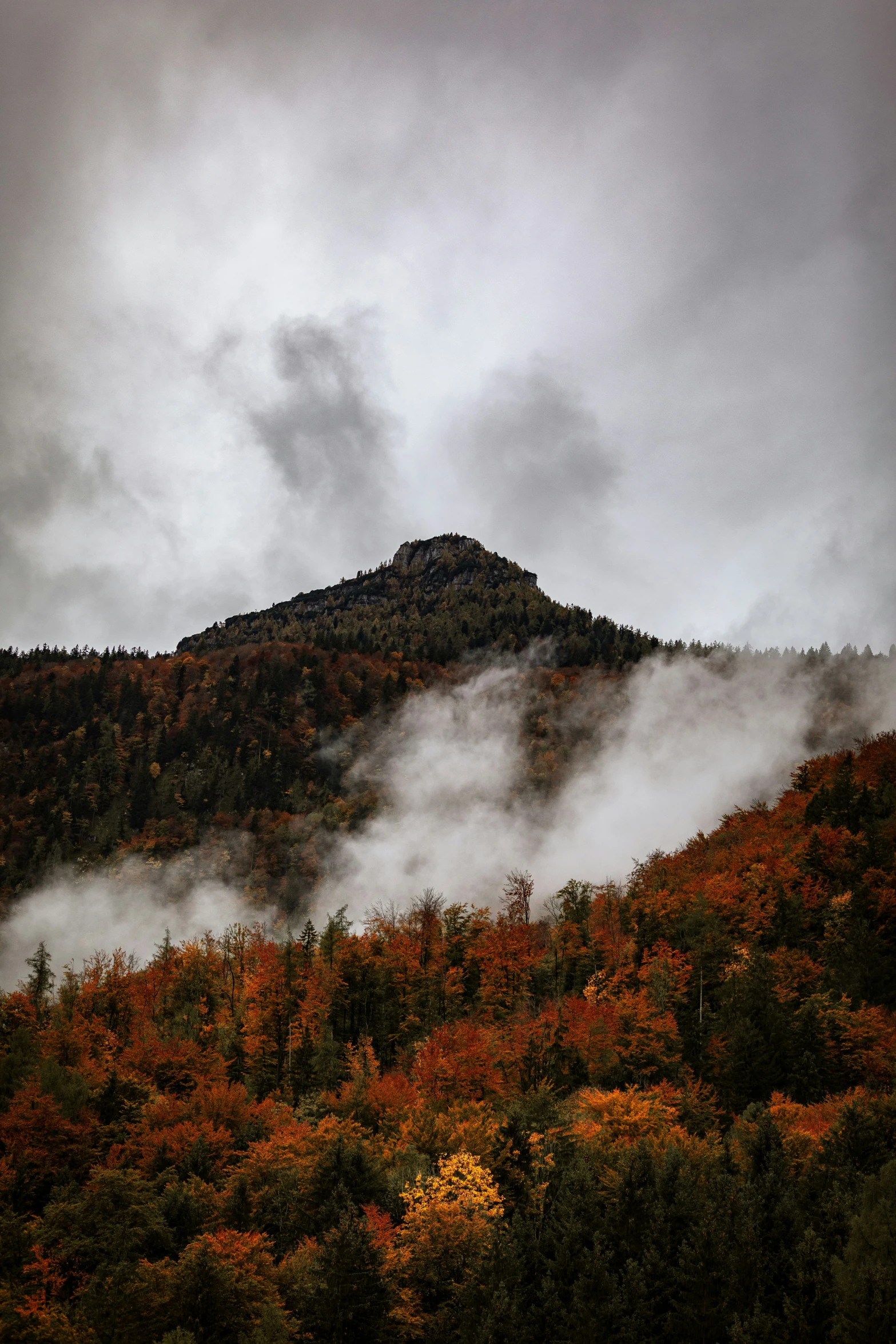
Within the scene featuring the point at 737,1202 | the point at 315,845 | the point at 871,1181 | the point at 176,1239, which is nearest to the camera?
the point at 871,1181

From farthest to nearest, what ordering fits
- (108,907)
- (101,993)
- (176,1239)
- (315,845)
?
(315,845) → (108,907) → (101,993) → (176,1239)

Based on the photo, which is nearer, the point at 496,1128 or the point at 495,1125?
the point at 496,1128

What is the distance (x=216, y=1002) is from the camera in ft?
290

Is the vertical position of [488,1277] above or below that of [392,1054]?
below

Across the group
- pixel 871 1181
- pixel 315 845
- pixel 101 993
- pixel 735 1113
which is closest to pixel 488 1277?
pixel 871 1181

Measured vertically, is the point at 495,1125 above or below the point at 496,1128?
above

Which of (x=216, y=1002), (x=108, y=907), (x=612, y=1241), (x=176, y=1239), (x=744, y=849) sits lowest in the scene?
(x=612, y=1241)

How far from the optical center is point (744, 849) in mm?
93250

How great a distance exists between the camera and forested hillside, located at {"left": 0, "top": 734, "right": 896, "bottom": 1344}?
35.4m

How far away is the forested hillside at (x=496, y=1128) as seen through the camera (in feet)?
116

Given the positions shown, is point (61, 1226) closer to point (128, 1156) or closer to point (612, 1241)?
point (128, 1156)

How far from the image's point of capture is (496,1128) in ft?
153

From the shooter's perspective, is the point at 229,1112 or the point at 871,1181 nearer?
the point at 871,1181

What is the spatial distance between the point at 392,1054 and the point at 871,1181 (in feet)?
180
